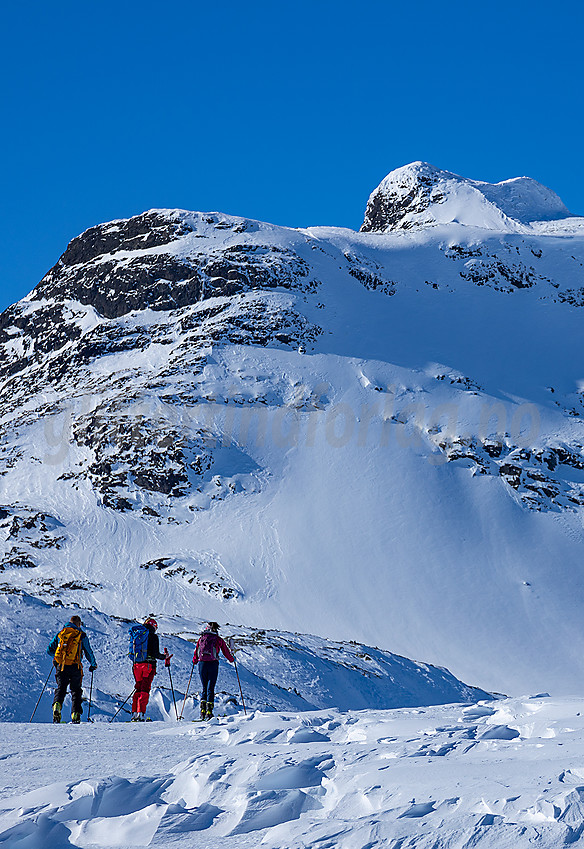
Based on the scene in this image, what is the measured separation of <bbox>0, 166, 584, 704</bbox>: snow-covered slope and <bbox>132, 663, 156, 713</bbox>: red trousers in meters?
21.1

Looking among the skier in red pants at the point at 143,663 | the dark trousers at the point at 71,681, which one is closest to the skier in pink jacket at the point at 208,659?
the skier in red pants at the point at 143,663

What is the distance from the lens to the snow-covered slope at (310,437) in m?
44.9

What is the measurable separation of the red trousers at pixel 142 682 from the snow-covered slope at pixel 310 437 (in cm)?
2106

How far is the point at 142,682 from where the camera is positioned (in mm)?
13664

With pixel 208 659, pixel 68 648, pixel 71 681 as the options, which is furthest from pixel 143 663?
pixel 68 648

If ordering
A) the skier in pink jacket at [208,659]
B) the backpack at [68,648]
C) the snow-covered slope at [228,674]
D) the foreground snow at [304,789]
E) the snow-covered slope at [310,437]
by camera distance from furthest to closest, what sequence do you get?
the snow-covered slope at [310,437] → the snow-covered slope at [228,674] → the skier in pink jacket at [208,659] → the backpack at [68,648] → the foreground snow at [304,789]

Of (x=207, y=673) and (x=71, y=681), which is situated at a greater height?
(x=71, y=681)

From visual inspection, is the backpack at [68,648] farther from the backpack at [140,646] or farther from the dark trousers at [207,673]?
the dark trousers at [207,673]

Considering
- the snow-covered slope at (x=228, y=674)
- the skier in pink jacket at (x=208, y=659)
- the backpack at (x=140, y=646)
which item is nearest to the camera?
the backpack at (x=140, y=646)

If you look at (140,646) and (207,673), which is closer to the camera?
(140,646)

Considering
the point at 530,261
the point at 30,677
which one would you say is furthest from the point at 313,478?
the point at 530,261

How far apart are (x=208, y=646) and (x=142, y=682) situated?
1.22m

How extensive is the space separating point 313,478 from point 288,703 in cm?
3355

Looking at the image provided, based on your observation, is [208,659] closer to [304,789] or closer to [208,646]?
[208,646]
